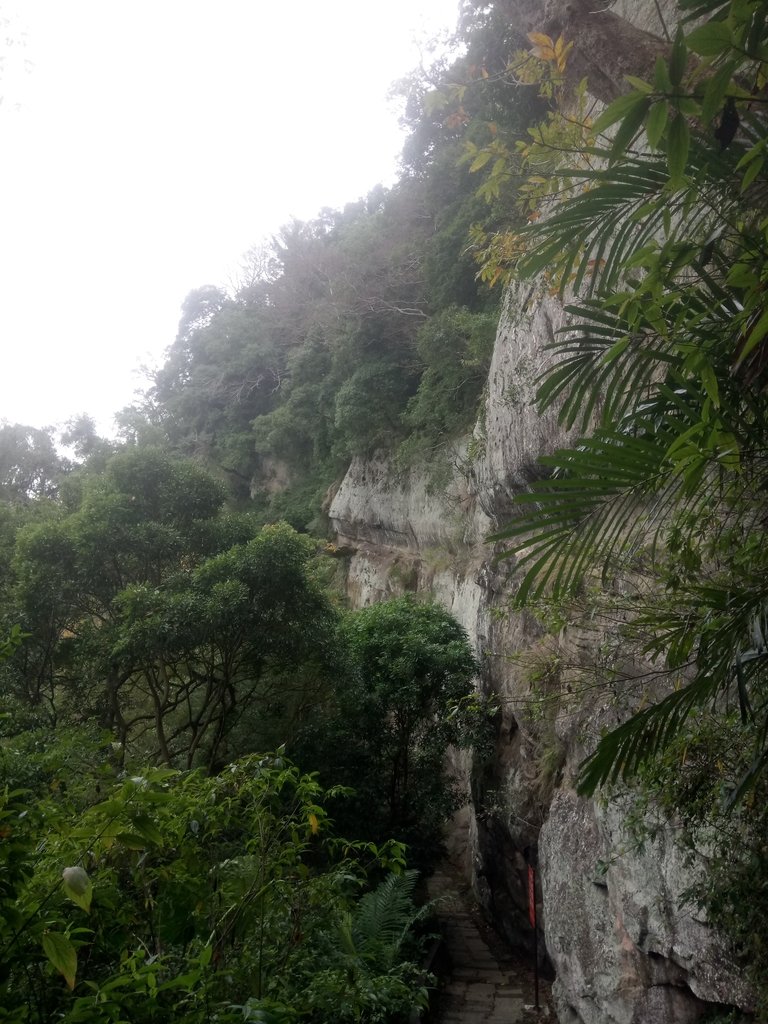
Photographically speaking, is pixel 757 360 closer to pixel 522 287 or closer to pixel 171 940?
pixel 171 940

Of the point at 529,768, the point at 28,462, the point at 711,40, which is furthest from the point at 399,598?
the point at 28,462

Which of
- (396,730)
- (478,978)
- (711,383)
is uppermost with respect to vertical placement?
(711,383)

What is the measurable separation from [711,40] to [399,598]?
9.54 meters

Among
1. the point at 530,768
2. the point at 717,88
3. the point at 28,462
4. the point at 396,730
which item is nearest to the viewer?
the point at 717,88

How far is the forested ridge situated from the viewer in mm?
1780

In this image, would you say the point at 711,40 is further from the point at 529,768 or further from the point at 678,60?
the point at 529,768

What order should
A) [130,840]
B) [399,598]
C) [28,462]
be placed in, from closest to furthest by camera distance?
[130,840] → [399,598] → [28,462]

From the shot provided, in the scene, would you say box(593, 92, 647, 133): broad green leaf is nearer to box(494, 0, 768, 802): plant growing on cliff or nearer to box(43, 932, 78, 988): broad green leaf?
box(494, 0, 768, 802): plant growing on cliff

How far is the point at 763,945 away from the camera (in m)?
3.06

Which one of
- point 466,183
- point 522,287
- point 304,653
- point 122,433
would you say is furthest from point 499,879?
point 122,433

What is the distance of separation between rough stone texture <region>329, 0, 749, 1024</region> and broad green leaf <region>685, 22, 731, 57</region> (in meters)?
1.30

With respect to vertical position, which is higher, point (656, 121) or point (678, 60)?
point (678, 60)

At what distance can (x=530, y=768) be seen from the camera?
23.8 ft

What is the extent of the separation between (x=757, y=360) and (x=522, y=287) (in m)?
5.57
